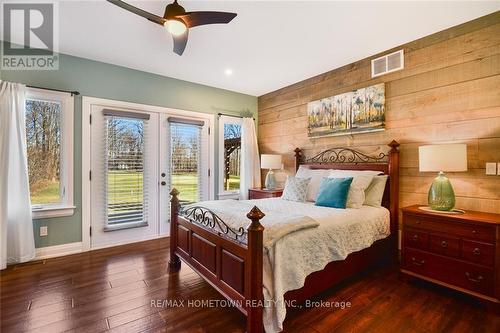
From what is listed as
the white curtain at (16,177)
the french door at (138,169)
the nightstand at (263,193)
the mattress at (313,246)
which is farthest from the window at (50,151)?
the mattress at (313,246)

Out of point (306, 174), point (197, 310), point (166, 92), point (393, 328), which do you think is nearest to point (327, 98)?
point (306, 174)

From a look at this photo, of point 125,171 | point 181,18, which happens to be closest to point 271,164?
point 125,171

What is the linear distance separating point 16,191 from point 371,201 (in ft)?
14.4

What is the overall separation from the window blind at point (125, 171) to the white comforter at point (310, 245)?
172 centimetres

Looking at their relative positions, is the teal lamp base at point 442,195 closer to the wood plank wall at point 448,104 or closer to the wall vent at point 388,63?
the wood plank wall at point 448,104

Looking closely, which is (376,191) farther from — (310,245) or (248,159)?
(248,159)

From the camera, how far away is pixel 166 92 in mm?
4137

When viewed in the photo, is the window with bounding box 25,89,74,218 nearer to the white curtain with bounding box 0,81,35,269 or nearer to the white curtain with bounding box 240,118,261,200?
the white curtain with bounding box 0,81,35,269

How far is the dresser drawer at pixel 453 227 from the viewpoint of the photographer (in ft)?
6.77

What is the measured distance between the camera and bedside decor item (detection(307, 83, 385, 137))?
3256mm

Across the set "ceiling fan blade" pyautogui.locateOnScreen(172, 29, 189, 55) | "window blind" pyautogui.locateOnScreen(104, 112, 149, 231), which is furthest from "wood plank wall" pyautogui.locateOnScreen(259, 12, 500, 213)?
"window blind" pyautogui.locateOnScreen(104, 112, 149, 231)

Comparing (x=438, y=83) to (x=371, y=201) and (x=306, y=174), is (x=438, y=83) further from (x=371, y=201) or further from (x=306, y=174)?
(x=306, y=174)

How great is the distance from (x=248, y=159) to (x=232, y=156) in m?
0.34

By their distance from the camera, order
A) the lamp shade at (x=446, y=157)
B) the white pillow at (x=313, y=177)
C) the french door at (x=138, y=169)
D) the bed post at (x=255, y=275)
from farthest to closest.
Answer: the french door at (x=138, y=169), the white pillow at (x=313, y=177), the lamp shade at (x=446, y=157), the bed post at (x=255, y=275)
